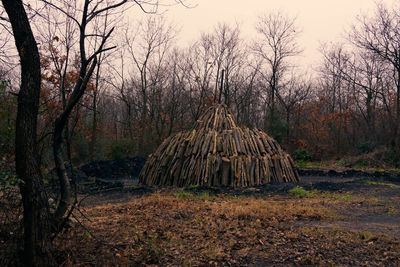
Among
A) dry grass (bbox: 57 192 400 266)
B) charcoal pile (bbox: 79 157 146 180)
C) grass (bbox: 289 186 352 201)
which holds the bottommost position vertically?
dry grass (bbox: 57 192 400 266)

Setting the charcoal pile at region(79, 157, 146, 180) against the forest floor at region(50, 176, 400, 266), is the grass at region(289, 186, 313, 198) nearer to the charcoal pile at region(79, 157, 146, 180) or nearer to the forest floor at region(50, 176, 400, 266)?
the forest floor at region(50, 176, 400, 266)

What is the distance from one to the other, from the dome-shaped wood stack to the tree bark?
7685 mm

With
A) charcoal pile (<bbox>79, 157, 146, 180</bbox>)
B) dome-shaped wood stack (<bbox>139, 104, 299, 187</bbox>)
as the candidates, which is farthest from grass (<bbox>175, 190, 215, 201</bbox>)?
charcoal pile (<bbox>79, 157, 146, 180</bbox>)

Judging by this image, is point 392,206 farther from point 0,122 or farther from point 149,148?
point 149,148

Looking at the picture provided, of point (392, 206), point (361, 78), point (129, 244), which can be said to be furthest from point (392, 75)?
point (129, 244)

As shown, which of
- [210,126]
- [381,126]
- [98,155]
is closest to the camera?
[210,126]

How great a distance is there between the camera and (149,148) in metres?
23.9

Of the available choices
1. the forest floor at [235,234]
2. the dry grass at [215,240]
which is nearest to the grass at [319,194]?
the forest floor at [235,234]

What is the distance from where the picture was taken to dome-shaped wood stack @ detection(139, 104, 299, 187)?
11297 millimetres

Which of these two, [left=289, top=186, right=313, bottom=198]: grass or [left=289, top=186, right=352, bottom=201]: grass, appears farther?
[left=289, top=186, right=313, bottom=198]: grass

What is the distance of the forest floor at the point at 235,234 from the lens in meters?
4.39

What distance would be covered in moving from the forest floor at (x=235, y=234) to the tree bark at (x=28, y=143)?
505mm

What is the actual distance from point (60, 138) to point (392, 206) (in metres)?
7.39

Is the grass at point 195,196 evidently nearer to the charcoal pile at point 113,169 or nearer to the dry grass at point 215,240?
the dry grass at point 215,240
